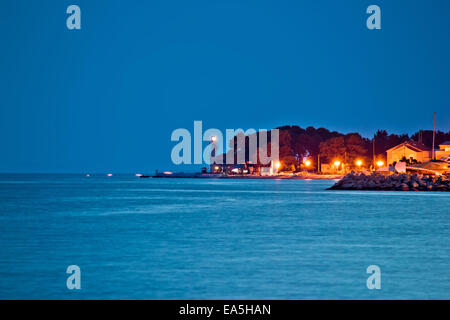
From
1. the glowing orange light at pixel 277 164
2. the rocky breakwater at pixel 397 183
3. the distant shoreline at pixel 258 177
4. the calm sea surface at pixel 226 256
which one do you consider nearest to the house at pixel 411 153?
the rocky breakwater at pixel 397 183

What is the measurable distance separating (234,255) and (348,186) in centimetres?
5031

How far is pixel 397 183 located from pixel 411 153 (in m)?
28.4

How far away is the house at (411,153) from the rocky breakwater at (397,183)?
2005 centimetres

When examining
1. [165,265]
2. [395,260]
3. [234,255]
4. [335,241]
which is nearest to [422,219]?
[335,241]

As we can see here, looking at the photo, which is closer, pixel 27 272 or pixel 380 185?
pixel 27 272

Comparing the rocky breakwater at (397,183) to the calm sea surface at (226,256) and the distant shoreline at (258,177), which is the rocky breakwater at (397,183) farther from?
the distant shoreline at (258,177)

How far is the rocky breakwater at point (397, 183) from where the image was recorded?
5575 centimetres

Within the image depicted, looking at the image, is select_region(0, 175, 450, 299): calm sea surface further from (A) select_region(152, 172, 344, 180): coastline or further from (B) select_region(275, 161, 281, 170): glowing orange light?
(B) select_region(275, 161, 281, 170): glowing orange light

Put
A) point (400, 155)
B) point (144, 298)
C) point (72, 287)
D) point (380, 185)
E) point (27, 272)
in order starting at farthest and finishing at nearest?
point (400, 155), point (380, 185), point (27, 272), point (72, 287), point (144, 298)

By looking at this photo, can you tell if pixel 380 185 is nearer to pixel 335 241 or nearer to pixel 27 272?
pixel 335 241

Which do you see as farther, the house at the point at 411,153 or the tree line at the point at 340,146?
the tree line at the point at 340,146

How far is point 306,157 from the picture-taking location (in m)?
135

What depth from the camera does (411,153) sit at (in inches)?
3290
